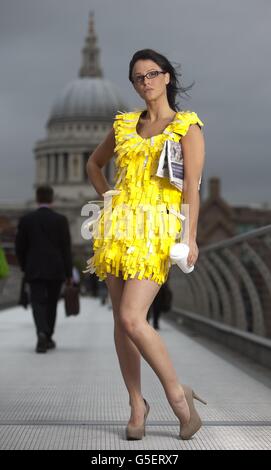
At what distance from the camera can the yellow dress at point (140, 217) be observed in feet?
15.7

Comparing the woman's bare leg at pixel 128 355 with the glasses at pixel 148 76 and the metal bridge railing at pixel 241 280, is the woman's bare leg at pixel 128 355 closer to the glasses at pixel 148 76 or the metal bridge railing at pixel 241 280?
the glasses at pixel 148 76

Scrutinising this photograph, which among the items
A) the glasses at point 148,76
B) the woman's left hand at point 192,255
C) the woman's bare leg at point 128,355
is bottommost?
the woman's bare leg at point 128,355

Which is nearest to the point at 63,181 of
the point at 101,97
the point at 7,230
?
the point at 101,97

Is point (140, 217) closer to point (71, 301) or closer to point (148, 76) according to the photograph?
point (148, 76)

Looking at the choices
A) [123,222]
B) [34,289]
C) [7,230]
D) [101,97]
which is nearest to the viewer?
[123,222]

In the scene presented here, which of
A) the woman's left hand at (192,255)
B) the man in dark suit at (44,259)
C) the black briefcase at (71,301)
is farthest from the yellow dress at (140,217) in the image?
the black briefcase at (71,301)

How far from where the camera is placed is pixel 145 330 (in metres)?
4.67

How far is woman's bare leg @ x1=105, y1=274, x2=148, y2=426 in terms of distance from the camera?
4.88 meters

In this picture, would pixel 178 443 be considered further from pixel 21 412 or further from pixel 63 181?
pixel 63 181

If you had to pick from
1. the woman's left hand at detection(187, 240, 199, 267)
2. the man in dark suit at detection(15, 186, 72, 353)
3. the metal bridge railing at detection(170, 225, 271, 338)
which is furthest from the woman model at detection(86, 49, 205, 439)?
the man in dark suit at detection(15, 186, 72, 353)

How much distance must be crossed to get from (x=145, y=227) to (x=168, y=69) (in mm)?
760

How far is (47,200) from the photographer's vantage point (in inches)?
424

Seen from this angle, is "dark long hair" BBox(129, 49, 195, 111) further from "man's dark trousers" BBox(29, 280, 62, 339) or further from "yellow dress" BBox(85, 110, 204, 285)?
"man's dark trousers" BBox(29, 280, 62, 339)
